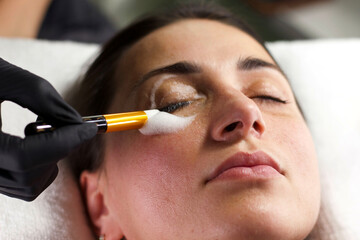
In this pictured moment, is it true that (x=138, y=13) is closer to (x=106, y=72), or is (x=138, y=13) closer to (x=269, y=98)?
(x=106, y=72)

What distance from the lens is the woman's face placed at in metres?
0.76

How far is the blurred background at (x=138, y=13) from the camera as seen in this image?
1595 millimetres

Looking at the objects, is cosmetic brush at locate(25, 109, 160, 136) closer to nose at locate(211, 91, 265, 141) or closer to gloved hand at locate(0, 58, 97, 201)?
gloved hand at locate(0, 58, 97, 201)

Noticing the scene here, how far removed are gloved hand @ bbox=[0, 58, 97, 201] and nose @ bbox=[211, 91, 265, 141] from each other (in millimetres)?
244

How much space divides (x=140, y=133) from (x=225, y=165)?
Result: 0.67ft

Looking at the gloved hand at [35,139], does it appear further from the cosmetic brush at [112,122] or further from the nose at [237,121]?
the nose at [237,121]

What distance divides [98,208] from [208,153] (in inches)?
15.0

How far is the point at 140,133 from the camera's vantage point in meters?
0.87

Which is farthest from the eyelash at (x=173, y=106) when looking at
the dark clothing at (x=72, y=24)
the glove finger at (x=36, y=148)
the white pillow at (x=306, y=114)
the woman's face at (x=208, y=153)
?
the dark clothing at (x=72, y=24)

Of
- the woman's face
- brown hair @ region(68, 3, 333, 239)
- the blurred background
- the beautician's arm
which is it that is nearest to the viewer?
the woman's face

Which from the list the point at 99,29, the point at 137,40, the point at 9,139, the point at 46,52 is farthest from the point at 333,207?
the point at 99,29

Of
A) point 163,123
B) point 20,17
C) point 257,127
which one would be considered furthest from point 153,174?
point 20,17

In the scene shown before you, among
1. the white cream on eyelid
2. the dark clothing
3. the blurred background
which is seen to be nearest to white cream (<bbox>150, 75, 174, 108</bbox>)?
the white cream on eyelid

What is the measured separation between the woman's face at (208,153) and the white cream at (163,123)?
1 cm
